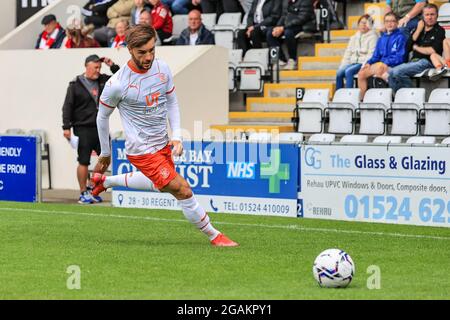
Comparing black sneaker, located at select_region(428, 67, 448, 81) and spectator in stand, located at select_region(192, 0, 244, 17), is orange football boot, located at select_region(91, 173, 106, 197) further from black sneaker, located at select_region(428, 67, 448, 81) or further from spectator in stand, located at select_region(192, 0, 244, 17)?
spectator in stand, located at select_region(192, 0, 244, 17)

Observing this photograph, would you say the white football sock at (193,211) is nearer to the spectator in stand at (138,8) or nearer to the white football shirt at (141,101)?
the white football shirt at (141,101)

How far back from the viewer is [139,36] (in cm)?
1114

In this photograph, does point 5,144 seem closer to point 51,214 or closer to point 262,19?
point 51,214

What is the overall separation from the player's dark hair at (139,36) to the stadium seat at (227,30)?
1189cm

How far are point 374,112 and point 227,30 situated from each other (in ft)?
17.1

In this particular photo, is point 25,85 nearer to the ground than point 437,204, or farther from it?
farther from it

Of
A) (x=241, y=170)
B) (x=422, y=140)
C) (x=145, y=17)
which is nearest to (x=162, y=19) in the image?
(x=145, y=17)

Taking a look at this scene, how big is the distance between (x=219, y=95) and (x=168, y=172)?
1010 cm

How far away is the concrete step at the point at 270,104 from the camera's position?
70.9 ft

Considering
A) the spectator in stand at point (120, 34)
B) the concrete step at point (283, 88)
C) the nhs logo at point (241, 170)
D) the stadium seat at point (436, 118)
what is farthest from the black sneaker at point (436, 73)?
the spectator in stand at point (120, 34)

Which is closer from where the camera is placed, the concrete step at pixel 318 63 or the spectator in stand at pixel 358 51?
the spectator in stand at pixel 358 51

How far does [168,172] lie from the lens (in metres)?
11.6

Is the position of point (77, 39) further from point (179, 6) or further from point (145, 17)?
point (179, 6)
